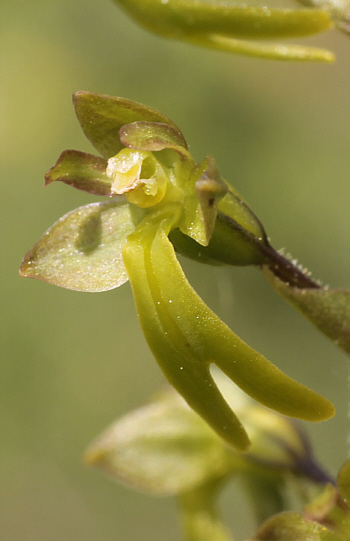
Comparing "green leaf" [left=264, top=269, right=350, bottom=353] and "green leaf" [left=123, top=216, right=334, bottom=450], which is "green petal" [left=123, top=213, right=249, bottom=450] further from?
"green leaf" [left=264, top=269, right=350, bottom=353]

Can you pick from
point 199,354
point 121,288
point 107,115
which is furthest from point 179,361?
point 121,288

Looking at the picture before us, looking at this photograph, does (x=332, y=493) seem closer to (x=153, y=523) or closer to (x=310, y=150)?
(x=153, y=523)

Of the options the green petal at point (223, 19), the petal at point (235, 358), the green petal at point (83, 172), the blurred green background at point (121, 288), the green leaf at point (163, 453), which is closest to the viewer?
the petal at point (235, 358)

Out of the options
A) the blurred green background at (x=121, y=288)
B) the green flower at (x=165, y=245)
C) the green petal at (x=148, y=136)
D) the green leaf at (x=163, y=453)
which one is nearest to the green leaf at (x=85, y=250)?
the green flower at (x=165, y=245)

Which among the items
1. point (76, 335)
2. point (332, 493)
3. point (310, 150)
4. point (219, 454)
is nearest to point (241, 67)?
point (310, 150)

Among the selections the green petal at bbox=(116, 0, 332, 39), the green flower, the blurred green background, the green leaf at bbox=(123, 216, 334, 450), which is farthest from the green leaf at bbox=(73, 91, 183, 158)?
the blurred green background

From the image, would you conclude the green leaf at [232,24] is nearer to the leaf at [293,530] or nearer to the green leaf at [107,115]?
the green leaf at [107,115]
